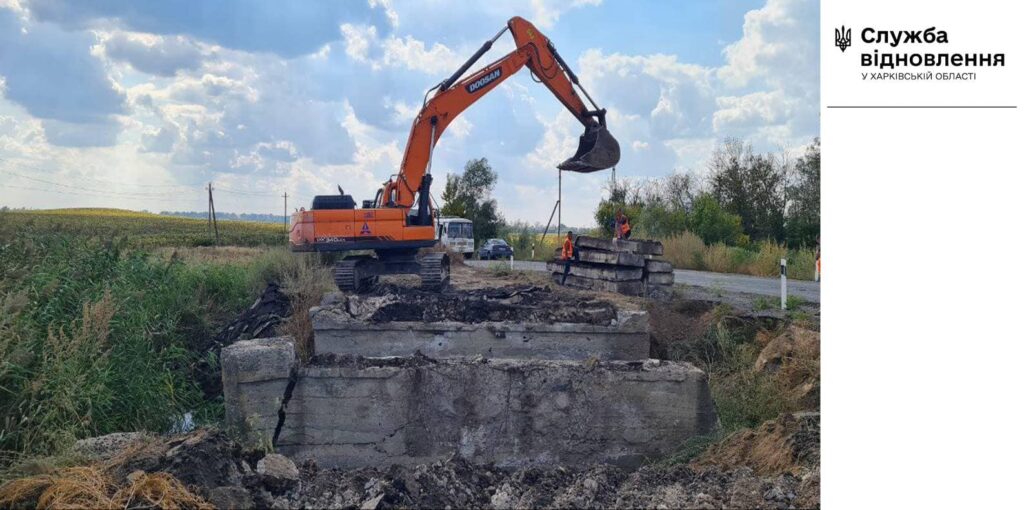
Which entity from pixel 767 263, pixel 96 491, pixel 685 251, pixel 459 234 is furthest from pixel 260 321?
pixel 459 234

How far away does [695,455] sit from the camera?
5.76 metres

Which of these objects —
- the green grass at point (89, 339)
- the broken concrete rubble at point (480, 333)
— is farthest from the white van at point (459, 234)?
the broken concrete rubble at point (480, 333)

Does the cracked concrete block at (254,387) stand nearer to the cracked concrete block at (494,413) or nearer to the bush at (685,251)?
the cracked concrete block at (494,413)

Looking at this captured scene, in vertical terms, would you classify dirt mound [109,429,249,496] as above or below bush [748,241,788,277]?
below

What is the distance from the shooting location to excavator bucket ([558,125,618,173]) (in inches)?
511

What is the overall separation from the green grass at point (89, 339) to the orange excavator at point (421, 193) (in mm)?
1632

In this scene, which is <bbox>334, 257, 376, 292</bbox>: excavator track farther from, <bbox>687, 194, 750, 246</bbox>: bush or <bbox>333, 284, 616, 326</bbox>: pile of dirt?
<bbox>687, 194, 750, 246</bbox>: bush

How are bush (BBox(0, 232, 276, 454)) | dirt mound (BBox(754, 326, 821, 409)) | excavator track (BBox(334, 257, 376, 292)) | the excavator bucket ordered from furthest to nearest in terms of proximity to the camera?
the excavator bucket < excavator track (BBox(334, 257, 376, 292)) < dirt mound (BBox(754, 326, 821, 409)) < bush (BBox(0, 232, 276, 454))

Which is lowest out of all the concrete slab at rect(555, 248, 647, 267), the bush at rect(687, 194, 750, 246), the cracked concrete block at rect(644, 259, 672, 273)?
the cracked concrete block at rect(644, 259, 672, 273)

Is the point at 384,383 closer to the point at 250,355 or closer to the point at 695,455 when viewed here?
the point at 250,355

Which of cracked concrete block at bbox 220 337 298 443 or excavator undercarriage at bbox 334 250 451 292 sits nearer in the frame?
cracked concrete block at bbox 220 337 298 443

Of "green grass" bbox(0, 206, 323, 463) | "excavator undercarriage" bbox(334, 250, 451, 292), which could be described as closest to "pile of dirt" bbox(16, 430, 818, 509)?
"green grass" bbox(0, 206, 323, 463)

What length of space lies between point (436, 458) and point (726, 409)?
2543mm
